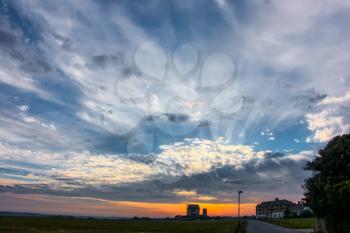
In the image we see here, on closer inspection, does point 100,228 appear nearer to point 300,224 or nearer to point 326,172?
point 300,224

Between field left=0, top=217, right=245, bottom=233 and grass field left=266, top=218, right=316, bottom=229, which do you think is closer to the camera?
field left=0, top=217, right=245, bottom=233

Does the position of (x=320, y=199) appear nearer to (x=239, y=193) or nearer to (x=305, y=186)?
(x=305, y=186)

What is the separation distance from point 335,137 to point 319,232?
18169 mm

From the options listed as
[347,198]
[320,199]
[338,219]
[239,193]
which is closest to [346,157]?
[320,199]

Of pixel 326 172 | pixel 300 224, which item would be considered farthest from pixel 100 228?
pixel 326 172

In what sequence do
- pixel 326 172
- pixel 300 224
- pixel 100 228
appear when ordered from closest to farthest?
pixel 326 172 < pixel 100 228 < pixel 300 224

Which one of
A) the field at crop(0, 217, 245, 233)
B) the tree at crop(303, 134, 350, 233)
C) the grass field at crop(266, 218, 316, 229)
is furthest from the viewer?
the grass field at crop(266, 218, 316, 229)

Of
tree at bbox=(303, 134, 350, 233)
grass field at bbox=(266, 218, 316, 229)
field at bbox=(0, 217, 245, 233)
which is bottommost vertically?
field at bbox=(0, 217, 245, 233)

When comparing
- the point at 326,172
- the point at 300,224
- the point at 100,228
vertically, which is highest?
the point at 326,172

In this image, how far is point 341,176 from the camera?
156 feet

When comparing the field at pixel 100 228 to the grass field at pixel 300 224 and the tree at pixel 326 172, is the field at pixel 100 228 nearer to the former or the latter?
the grass field at pixel 300 224

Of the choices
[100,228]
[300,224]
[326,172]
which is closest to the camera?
[326,172]

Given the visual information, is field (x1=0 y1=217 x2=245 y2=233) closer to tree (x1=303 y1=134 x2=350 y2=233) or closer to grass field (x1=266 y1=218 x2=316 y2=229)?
grass field (x1=266 y1=218 x2=316 y2=229)

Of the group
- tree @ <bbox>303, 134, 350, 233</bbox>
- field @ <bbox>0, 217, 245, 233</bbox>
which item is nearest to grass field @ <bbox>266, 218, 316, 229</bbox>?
field @ <bbox>0, 217, 245, 233</bbox>
